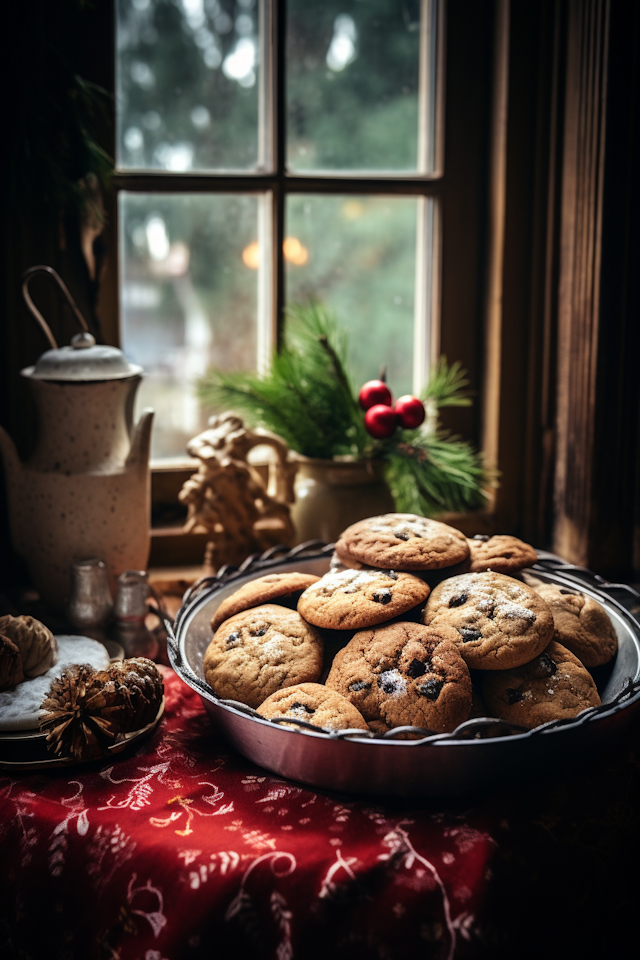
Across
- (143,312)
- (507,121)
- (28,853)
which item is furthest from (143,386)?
(28,853)

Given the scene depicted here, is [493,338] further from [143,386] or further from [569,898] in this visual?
[569,898]

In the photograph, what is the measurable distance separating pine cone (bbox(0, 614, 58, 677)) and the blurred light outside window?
660 mm

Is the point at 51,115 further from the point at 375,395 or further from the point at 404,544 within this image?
the point at 404,544

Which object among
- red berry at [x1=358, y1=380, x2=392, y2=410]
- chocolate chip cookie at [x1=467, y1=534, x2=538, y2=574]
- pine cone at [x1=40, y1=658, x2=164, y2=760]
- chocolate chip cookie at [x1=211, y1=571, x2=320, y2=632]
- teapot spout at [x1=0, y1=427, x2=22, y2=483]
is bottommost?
pine cone at [x1=40, y1=658, x2=164, y2=760]

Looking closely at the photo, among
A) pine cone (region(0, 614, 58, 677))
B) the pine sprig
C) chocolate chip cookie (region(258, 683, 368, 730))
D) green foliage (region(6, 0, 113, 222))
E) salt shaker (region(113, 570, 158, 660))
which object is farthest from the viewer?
the pine sprig

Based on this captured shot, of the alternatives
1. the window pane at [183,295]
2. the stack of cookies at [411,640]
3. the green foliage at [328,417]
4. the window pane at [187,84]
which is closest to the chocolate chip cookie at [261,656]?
the stack of cookies at [411,640]

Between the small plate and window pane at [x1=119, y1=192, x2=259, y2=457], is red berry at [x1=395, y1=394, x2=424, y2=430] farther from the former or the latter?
the small plate

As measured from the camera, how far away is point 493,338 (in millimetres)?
1512

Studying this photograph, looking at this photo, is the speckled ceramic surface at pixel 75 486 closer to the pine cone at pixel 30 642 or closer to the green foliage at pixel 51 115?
the pine cone at pixel 30 642

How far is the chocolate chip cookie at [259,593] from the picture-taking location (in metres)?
0.93

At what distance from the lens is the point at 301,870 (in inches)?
26.2

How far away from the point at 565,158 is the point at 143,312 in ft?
2.58

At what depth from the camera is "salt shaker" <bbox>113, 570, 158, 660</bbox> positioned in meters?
1.05

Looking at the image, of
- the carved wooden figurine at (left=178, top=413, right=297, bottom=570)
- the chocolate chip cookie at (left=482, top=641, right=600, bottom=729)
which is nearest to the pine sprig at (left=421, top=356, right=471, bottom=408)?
the carved wooden figurine at (left=178, top=413, right=297, bottom=570)
